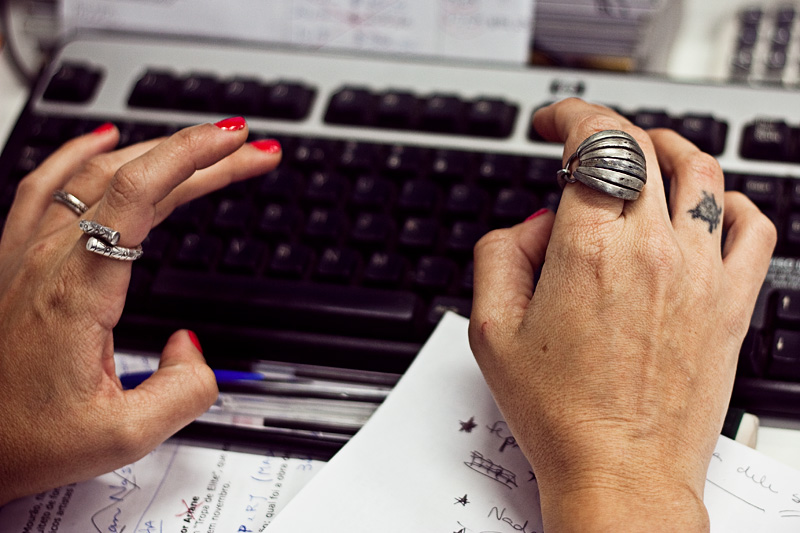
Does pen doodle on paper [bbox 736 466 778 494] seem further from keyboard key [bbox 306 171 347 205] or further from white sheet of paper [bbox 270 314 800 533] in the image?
keyboard key [bbox 306 171 347 205]

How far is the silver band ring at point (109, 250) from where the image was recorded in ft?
1.47

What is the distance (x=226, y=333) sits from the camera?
0.56 m

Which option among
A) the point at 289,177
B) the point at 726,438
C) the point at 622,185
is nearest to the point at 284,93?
the point at 289,177

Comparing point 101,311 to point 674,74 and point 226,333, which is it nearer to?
point 226,333

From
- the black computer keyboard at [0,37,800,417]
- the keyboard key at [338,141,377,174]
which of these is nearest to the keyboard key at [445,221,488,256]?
the black computer keyboard at [0,37,800,417]

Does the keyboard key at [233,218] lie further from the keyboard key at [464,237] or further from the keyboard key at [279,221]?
the keyboard key at [464,237]

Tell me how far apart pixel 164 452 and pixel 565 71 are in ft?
1.53

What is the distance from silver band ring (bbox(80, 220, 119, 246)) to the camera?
45 cm

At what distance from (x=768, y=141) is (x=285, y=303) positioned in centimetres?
41

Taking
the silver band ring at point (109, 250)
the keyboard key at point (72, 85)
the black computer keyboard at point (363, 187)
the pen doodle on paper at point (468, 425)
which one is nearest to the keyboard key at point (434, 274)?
the black computer keyboard at point (363, 187)

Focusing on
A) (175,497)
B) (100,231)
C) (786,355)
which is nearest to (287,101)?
(100,231)

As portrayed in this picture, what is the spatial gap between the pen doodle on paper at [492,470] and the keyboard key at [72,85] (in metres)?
0.50

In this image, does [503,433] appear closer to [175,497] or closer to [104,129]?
[175,497]

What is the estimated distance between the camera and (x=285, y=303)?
1.82 feet
